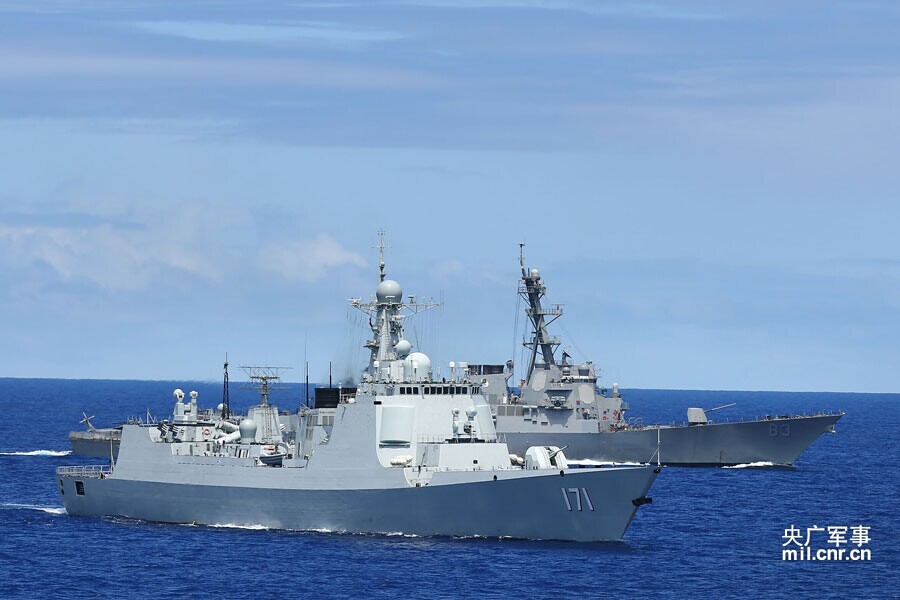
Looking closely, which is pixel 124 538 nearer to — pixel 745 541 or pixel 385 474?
pixel 385 474

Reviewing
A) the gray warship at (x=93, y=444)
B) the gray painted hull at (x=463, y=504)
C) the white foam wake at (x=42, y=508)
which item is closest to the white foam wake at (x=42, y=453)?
the gray warship at (x=93, y=444)

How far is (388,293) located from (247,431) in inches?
264

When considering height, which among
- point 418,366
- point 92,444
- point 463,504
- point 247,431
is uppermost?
point 418,366

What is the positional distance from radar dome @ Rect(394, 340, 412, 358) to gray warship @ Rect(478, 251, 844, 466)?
2875 cm

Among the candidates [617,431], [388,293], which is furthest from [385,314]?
[617,431]

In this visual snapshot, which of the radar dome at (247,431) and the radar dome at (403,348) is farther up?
the radar dome at (403,348)

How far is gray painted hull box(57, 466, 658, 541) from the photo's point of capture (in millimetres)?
40344

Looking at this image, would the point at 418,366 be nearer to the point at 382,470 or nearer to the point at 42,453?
the point at 382,470

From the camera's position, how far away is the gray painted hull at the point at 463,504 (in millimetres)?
40344

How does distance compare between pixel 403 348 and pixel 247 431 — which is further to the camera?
Result: pixel 247 431

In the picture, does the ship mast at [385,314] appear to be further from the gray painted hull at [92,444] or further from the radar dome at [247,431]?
the gray painted hull at [92,444]

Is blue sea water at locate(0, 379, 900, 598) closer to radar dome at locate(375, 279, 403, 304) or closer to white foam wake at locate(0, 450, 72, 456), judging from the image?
radar dome at locate(375, 279, 403, 304)

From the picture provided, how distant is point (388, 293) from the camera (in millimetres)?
47094

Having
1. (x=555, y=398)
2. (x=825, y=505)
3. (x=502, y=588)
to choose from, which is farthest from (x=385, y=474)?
(x=555, y=398)
